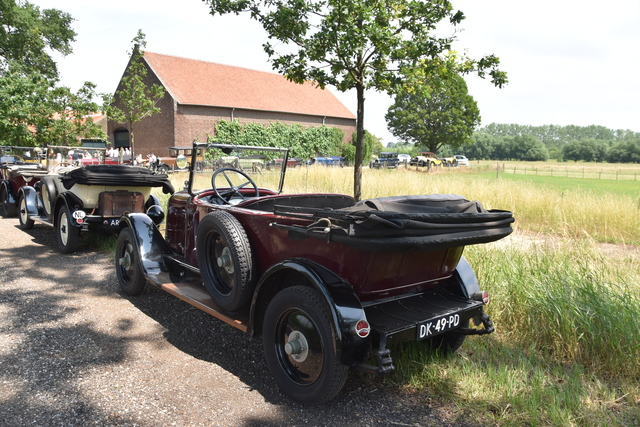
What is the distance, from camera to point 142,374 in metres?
3.31

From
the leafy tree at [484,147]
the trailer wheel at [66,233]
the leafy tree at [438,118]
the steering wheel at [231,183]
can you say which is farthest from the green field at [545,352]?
the leafy tree at [484,147]

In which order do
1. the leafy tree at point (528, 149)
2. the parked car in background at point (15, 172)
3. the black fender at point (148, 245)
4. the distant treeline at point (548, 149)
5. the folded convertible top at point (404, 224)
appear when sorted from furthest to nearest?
the leafy tree at point (528, 149) → the distant treeline at point (548, 149) → the parked car in background at point (15, 172) → the black fender at point (148, 245) → the folded convertible top at point (404, 224)

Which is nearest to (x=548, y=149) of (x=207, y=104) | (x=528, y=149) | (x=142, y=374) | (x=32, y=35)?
(x=528, y=149)

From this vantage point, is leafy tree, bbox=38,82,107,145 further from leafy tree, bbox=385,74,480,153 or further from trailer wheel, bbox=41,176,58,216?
leafy tree, bbox=385,74,480,153

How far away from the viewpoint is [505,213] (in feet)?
10.0

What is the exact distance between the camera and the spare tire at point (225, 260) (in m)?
3.36

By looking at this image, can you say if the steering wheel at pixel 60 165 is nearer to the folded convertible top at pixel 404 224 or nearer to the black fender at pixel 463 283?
the folded convertible top at pixel 404 224

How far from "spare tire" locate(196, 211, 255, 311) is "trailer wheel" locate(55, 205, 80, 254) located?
13.7 ft

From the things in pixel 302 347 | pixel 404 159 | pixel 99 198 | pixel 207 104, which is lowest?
pixel 302 347

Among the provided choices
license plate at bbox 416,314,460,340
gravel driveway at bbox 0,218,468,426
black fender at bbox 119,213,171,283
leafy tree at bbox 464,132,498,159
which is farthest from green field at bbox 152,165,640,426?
leafy tree at bbox 464,132,498,159

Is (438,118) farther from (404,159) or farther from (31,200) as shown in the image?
(31,200)

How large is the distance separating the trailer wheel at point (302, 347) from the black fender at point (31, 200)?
7.51 metres

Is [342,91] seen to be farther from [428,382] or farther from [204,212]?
[428,382]

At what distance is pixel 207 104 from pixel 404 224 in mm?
32866
